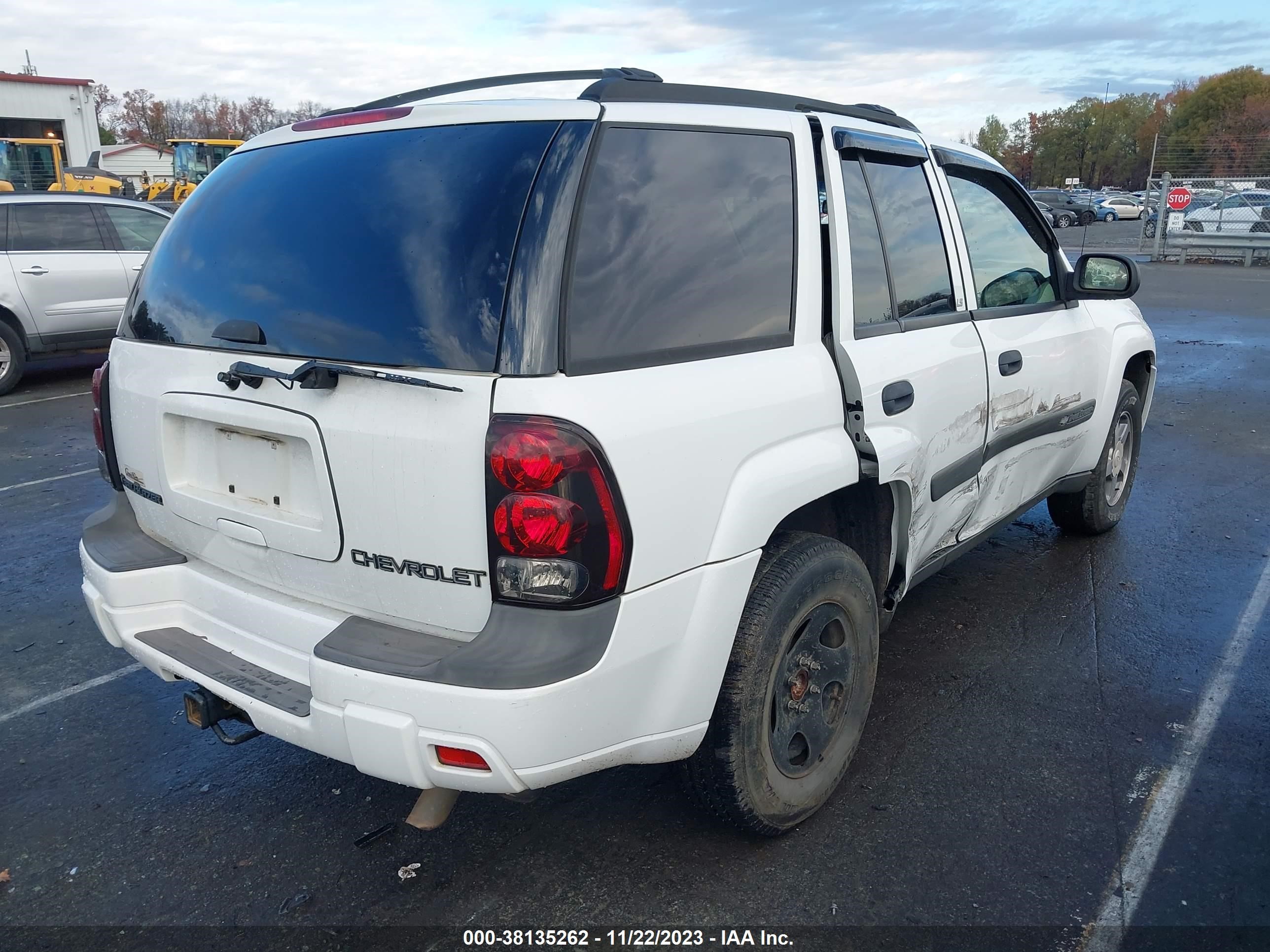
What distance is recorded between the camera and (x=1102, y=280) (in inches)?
A: 169

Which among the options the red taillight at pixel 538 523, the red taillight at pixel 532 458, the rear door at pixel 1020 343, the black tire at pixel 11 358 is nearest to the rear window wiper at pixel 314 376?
the red taillight at pixel 532 458

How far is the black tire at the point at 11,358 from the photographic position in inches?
373

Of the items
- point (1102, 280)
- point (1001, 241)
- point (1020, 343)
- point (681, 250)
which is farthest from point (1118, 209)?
point (681, 250)

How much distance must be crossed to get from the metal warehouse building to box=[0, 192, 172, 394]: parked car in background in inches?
1646

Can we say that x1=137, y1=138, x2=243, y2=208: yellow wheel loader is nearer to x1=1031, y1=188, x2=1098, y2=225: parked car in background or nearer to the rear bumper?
x1=1031, y1=188, x2=1098, y2=225: parked car in background

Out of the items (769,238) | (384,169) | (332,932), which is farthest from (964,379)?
(332,932)

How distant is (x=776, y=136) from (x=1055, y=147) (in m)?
95.9

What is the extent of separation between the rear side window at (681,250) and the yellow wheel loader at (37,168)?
31330 mm

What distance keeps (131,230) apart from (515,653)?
33.8ft

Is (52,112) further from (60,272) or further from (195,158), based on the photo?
(60,272)

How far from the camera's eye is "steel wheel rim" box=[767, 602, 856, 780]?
8.93 ft

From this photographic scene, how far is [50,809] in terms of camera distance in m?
3.02

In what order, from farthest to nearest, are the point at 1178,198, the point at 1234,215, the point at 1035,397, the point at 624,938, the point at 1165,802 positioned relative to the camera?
the point at 1178,198
the point at 1234,215
the point at 1035,397
the point at 1165,802
the point at 624,938

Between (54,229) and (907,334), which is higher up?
(54,229)
